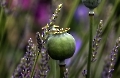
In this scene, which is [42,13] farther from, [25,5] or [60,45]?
[60,45]

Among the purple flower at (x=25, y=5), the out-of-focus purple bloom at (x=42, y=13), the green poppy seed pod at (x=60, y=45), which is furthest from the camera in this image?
the out-of-focus purple bloom at (x=42, y=13)

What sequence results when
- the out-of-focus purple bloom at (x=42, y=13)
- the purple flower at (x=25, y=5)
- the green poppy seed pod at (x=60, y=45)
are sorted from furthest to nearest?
the out-of-focus purple bloom at (x=42, y=13) < the purple flower at (x=25, y=5) < the green poppy seed pod at (x=60, y=45)

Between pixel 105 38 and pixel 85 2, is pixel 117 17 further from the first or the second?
pixel 85 2

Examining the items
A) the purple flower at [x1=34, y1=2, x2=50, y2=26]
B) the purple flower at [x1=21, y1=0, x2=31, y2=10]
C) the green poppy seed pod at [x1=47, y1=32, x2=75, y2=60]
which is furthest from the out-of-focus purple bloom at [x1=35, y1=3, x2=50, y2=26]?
the green poppy seed pod at [x1=47, y1=32, x2=75, y2=60]

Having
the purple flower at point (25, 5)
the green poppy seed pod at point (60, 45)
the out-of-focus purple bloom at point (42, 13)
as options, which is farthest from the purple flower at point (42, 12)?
the green poppy seed pod at point (60, 45)

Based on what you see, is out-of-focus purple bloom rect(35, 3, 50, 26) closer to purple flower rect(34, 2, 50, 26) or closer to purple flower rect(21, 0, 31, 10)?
purple flower rect(34, 2, 50, 26)

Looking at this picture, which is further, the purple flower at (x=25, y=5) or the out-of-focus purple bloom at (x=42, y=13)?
the out-of-focus purple bloom at (x=42, y=13)

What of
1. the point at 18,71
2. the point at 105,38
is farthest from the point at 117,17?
the point at 18,71

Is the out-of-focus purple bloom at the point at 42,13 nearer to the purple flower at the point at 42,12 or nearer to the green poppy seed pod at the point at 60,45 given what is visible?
the purple flower at the point at 42,12

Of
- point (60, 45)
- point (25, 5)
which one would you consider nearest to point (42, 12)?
point (25, 5)
